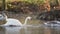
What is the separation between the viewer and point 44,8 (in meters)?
30.8

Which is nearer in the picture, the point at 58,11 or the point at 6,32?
the point at 6,32

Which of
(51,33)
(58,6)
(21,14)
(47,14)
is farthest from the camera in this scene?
(58,6)

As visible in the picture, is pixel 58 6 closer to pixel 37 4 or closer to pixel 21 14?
pixel 37 4

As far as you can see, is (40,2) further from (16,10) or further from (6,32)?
(6,32)

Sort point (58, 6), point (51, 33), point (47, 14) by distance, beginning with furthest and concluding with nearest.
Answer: point (58, 6) < point (47, 14) < point (51, 33)

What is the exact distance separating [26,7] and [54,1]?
3158mm

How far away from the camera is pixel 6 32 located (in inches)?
592

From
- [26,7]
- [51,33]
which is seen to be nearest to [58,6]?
[26,7]

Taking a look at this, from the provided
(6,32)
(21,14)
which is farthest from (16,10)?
(6,32)

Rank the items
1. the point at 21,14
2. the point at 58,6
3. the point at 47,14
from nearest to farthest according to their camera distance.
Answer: the point at 47,14 < the point at 21,14 < the point at 58,6

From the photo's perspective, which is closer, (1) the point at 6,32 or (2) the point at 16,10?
(1) the point at 6,32

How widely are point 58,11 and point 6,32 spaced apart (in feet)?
39.5

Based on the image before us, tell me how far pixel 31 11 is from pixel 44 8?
1.81 meters

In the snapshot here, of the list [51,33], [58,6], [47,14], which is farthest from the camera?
[58,6]
